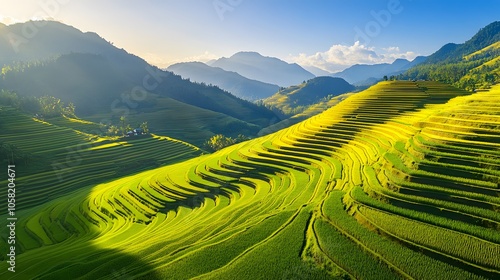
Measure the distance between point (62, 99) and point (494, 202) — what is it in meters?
179

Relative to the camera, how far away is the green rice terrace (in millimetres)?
16609

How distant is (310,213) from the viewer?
2228cm

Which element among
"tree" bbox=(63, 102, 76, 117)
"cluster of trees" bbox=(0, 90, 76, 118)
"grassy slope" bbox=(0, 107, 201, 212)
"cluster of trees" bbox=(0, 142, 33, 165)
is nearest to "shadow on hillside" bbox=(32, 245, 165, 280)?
"grassy slope" bbox=(0, 107, 201, 212)

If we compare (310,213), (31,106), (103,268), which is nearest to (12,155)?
(103,268)

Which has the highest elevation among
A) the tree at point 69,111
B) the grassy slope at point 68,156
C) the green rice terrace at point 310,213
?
the tree at point 69,111

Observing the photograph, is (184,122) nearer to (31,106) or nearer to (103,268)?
(31,106)

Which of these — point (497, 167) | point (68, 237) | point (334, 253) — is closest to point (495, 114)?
point (497, 167)

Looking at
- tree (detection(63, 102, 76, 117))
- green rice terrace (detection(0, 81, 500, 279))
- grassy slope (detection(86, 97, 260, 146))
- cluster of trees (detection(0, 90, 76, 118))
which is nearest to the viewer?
green rice terrace (detection(0, 81, 500, 279))

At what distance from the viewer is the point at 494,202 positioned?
18.6 metres

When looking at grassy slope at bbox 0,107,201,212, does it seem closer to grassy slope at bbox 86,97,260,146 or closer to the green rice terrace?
the green rice terrace

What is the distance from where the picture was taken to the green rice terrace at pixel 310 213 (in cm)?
1661

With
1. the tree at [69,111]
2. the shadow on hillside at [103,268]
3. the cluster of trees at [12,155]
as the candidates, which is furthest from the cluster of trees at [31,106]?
the shadow on hillside at [103,268]

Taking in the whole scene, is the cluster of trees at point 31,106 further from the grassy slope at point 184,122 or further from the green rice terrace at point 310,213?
the green rice terrace at point 310,213

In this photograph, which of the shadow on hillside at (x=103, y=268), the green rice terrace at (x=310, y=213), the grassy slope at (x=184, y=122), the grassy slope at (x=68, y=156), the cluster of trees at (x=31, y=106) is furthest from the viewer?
the grassy slope at (x=184, y=122)
